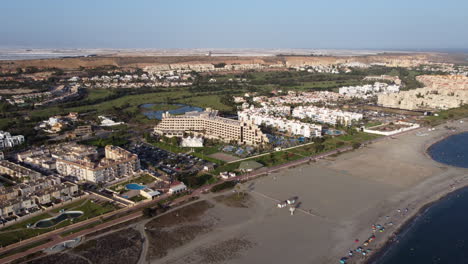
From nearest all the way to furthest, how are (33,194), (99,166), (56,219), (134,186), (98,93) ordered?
(56,219) < (33,194) < (134,186) < (99,166) < (98,93)

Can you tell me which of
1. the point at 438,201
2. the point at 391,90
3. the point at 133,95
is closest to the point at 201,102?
the point at 133,95

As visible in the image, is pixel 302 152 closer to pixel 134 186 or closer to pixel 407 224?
pixel 407 224

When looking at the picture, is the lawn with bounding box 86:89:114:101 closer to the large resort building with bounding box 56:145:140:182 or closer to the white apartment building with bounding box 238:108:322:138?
the white apartment building with bounding box 238:108:322:138

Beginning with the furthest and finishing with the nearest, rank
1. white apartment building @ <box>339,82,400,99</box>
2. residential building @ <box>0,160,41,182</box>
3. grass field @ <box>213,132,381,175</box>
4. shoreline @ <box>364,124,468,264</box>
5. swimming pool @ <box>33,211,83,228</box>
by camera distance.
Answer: white apartment building @ <box>339,82,400,99</box>
grass field @ <box>213,132,381,175</box>
residential building @ <box>0,160,41,182</box>
swimming pool @ <box>33,211,83,228</box>
shoreline @ <box>364,124,468,264</box>

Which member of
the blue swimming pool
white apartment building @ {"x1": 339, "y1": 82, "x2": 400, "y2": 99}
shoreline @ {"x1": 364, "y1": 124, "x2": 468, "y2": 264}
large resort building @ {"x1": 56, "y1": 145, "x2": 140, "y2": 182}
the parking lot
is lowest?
shoreline @ {"x1": 364, "y1": 124, "x2": 468, "y2": 264}

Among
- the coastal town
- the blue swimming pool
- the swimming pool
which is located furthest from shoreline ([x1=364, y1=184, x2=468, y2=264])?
the swimming pool

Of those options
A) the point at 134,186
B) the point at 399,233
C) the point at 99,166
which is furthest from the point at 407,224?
the point at 99,166

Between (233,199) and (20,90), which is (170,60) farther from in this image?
(233,199)
